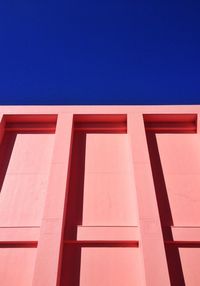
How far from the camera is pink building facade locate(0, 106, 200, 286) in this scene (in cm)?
347

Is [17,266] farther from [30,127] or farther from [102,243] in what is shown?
[30,127]

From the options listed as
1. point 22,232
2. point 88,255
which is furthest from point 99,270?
point 22,232

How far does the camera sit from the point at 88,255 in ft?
12.0

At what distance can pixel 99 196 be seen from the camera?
4.39 meters

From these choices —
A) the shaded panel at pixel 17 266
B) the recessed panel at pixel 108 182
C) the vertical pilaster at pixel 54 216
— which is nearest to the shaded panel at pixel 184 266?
the recessed panel at pixel 108 182

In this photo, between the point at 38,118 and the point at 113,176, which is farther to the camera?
the point at 38,118

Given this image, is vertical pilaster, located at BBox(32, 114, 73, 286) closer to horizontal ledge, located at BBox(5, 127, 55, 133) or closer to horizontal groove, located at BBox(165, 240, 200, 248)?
horizontal ledge, located at BBox(5, 127, 55, 133)

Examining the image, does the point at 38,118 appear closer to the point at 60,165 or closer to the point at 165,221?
the point at 60,165


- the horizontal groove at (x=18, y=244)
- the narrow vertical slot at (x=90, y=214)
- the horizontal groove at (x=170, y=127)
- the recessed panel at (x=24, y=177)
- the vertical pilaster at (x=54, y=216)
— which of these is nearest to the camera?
the vertical pilaster at (x=54, y=216)

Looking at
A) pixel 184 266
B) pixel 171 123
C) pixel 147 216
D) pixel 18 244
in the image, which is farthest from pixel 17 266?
pixel 171 123

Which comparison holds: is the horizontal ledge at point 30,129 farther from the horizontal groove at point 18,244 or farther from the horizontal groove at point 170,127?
the horizontal groove at point 18,244

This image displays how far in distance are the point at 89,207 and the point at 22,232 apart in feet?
3.36

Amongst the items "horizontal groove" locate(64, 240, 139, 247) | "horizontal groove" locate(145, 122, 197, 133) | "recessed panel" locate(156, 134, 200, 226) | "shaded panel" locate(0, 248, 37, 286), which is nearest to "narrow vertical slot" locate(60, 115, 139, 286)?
"horizontal groove" locate(64, 240, 139, 247)

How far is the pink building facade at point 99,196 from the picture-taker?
3.47m
